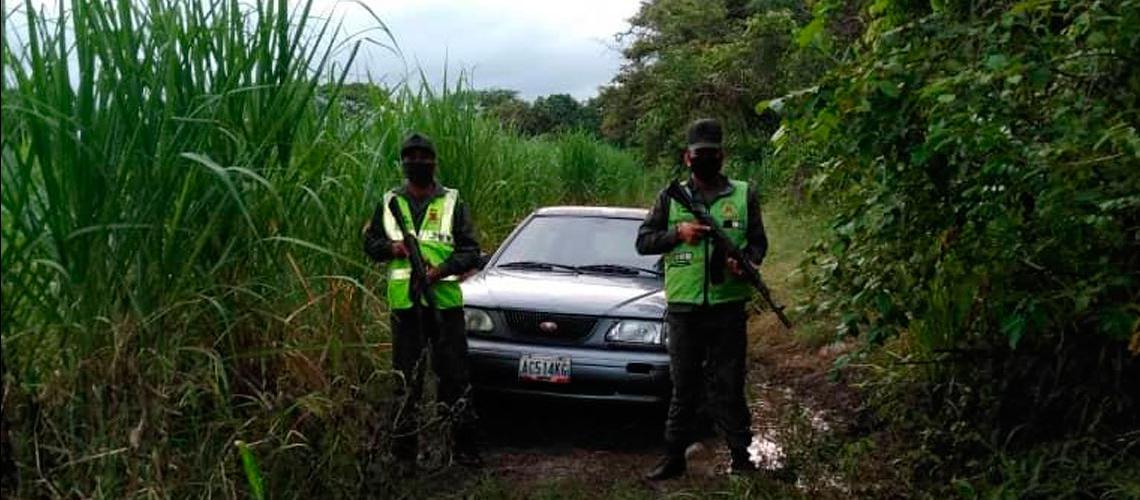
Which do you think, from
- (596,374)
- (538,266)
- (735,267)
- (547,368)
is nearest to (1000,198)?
(735,267)

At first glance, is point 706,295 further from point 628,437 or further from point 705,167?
point 628,437

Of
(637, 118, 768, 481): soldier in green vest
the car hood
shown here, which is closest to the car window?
the car hood

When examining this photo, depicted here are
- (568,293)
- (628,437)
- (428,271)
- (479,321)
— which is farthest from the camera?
(628,437)

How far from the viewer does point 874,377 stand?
639cm

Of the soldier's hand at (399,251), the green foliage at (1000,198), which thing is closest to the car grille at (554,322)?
the soldier's hand at (399,251)

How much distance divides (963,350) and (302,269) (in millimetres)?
2779

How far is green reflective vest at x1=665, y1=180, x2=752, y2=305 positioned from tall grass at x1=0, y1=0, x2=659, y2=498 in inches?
57.7

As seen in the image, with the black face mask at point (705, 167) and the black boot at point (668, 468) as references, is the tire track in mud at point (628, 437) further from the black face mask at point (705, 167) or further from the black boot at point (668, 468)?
the black face mask at point (705, 167)

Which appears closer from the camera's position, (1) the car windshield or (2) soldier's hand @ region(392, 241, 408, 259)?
(2) soldier's hand @ region(392, 241, 408, 259)

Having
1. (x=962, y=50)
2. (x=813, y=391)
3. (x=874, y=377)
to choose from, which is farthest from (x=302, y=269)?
(x=813, y=391)

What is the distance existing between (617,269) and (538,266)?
0.47 metres

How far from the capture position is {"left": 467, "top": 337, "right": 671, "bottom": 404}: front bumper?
580 cm

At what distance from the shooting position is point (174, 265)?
11.8 ft

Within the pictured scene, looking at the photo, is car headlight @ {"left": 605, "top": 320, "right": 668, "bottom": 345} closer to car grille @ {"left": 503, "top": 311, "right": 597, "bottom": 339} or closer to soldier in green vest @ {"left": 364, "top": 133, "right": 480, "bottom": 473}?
car grille @ {"left": 503, "top": 311, "right": 597, "bottom": 339}
